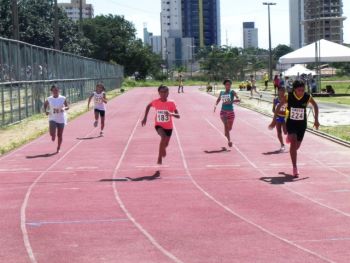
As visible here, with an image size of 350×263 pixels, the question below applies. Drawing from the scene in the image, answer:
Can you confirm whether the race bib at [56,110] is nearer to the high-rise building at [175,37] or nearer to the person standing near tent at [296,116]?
the person standing near tent at [296,116]

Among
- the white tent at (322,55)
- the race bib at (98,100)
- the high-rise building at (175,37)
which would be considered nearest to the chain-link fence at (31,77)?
the race bib at (98,100)

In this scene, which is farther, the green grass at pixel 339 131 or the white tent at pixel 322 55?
the white tent at pixel 322 55

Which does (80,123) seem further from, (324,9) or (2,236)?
(324,9)

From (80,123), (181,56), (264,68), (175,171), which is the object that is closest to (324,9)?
(181,56)

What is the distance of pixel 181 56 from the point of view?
6718 inches

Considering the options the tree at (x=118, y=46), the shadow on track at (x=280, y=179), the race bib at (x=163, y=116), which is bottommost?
the shadow on track at (x=280, y=179)

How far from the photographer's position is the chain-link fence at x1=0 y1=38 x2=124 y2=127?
87.2ft

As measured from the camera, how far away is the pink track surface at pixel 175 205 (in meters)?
7.07

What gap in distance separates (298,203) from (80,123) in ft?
61.8

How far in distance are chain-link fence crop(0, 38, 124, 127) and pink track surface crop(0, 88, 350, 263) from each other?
8708 millimetres

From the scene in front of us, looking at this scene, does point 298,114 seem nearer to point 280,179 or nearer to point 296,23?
point 280,179

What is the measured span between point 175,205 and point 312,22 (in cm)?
14799

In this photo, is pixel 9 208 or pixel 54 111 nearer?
pixel 9 208

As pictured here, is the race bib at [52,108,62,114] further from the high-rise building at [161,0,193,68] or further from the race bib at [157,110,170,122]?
the high-rise building at [161,0,193,68]
